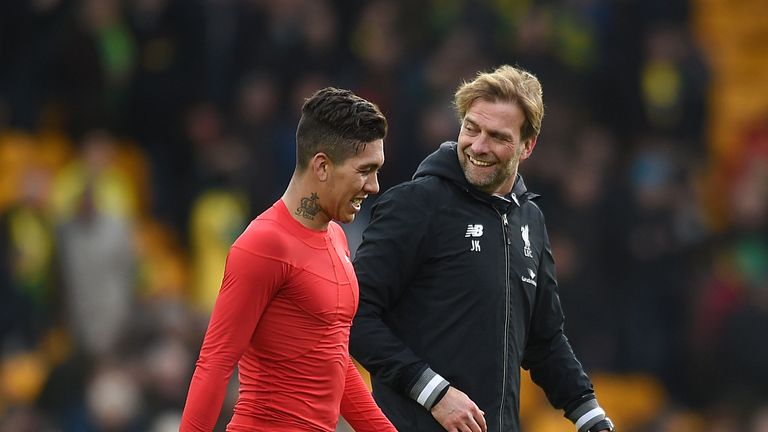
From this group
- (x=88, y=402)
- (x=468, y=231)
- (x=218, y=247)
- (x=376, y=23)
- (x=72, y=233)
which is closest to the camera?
(x=468, y=231)

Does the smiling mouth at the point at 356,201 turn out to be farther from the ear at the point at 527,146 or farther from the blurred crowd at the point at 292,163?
the blurred crowd at the point at 292,163

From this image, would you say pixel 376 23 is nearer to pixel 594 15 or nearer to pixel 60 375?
pixel 594 15

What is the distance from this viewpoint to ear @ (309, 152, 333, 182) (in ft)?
13.5

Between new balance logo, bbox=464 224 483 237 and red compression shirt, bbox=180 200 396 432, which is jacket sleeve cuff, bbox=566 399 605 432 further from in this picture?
red compression shirt, bbox=180 200 396 432

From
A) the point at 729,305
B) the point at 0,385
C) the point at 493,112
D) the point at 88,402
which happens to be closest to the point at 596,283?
the point at 729,305

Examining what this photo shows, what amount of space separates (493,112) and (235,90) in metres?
6.57

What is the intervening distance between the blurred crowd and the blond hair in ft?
15.4

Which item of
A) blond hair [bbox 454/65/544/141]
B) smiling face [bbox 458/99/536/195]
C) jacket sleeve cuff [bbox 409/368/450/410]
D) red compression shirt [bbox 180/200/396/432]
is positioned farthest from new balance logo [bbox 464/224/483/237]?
red compression shirt [bbox 180/200/396/432]

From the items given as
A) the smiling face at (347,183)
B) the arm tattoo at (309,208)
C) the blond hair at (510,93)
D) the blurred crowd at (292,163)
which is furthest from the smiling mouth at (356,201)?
the blurred crowd at (292,163)

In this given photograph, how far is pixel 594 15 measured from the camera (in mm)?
11781

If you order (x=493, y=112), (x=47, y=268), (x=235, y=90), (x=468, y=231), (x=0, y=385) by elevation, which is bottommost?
(x=0, y=385)

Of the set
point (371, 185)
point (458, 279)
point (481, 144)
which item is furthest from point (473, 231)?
point (371, 185)

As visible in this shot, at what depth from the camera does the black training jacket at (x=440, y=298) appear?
15.1 feet

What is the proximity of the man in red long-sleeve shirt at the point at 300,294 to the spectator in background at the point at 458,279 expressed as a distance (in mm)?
399
